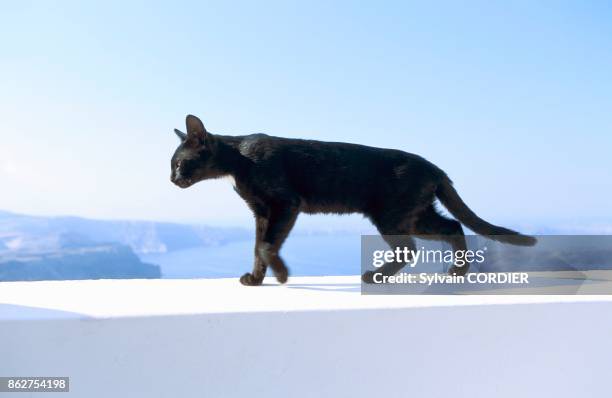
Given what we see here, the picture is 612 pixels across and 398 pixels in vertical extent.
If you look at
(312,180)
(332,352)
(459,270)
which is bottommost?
(332,352)

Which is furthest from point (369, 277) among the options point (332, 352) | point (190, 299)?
point (190, 299)

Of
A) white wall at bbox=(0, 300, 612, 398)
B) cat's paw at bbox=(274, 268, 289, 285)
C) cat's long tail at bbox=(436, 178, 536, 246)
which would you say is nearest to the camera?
white wall at bbox=(0, 300, 612, 398)

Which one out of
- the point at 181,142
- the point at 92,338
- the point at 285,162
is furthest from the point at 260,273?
the point at 92,338

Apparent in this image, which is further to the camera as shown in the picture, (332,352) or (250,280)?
(250,280)

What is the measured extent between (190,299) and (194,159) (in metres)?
0.43

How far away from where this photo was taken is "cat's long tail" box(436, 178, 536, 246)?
1.68 metres

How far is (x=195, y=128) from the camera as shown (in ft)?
5.25

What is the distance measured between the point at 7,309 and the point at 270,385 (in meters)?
0.56

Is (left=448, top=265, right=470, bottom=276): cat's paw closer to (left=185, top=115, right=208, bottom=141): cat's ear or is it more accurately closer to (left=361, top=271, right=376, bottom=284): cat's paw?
(left=361, top=271, right=376, bottom=284): cat's paw

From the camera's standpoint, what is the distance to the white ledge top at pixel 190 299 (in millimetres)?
1213

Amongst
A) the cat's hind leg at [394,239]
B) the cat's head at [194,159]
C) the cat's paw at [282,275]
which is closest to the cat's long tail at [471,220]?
the cat's hind leg at [394,239]

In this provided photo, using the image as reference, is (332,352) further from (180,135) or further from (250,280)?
(180,135)

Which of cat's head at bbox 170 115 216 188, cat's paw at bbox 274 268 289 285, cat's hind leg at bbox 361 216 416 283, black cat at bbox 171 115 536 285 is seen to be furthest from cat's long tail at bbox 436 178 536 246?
cat's head at bbox 170 115 216 188

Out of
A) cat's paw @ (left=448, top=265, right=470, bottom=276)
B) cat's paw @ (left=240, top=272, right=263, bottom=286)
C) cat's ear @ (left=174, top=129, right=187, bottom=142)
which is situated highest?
cat's ear @ (left=174, top=129, right=187, bottom=142)
